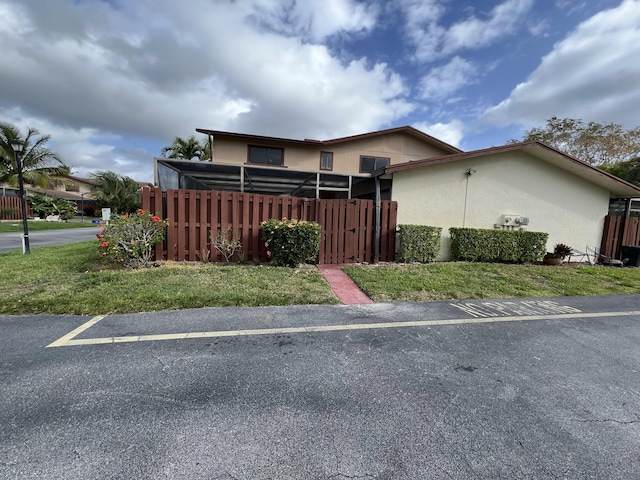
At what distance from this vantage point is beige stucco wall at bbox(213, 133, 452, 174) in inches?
563

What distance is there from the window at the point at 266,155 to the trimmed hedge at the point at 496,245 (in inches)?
364

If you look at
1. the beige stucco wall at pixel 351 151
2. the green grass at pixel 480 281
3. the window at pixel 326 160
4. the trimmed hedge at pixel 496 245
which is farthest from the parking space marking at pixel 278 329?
the window at pixel 326 160

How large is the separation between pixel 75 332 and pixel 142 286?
1941 mm

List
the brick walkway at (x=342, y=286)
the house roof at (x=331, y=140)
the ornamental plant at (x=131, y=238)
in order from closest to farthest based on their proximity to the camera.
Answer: the brick walkway at (x=342, y=286), the ornamental plant at (x=131, y=238), the house roof at (x=331, y=140)

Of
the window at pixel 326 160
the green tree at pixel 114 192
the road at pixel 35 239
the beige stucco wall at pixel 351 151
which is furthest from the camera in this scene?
the green tree at pixel 114 192

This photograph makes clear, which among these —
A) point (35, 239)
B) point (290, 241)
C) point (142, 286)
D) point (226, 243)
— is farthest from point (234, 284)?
point (35, 239)

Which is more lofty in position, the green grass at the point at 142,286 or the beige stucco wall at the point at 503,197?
the beige stucco wall at the point at 503,197

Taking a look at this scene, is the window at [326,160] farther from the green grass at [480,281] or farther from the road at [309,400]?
the road at [309,400]

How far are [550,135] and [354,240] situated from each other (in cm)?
2651

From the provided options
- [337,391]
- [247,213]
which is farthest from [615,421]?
[247,213]

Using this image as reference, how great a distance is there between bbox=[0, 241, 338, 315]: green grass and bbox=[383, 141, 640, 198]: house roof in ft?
16.8

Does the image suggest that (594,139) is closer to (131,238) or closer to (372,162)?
(372,162)

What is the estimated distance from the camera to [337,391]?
2426mm

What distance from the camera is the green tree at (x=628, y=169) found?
2050 cm
